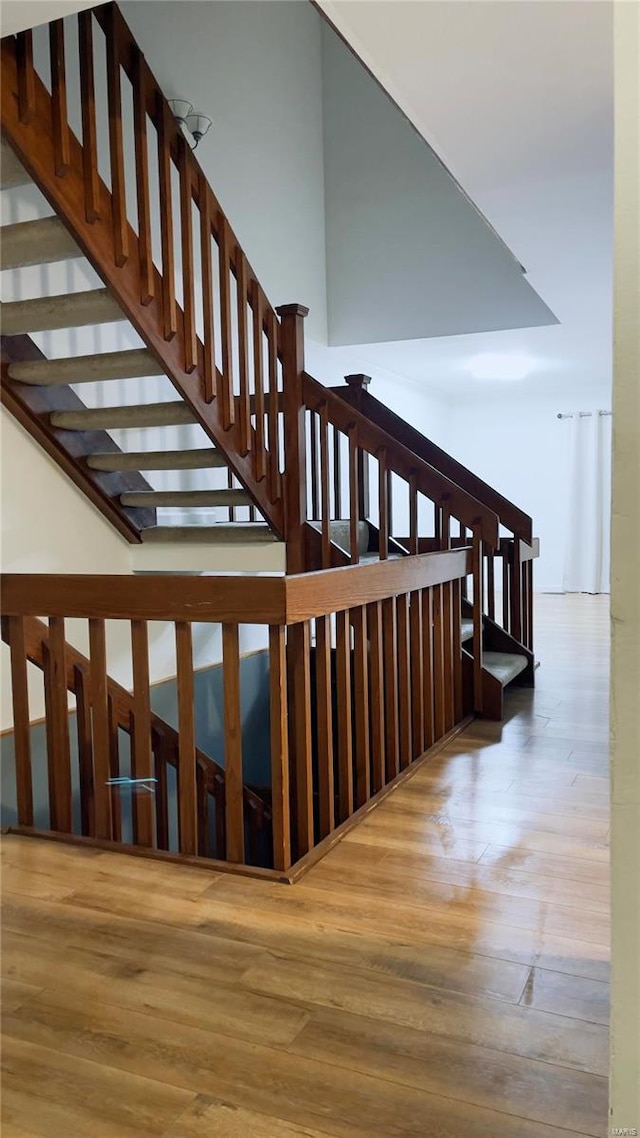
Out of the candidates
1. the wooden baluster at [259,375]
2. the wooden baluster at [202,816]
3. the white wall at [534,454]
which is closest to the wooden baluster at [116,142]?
the wooden baluster at [259,375]

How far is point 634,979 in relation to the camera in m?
0.72

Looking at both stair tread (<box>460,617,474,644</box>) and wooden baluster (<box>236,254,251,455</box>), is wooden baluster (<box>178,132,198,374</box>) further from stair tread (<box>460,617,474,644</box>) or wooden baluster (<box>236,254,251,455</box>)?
stair tread (<box>460,617,474,644</box>)

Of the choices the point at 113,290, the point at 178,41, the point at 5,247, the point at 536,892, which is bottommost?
the point at 536,892

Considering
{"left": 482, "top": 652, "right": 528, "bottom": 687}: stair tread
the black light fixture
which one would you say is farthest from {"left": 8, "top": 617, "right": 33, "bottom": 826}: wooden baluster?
the black light fixture

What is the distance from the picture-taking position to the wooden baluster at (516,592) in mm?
4391

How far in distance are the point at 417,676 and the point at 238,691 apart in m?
1.19

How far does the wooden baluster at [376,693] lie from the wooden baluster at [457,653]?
775 mm

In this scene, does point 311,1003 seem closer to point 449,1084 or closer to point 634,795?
point 449,1084

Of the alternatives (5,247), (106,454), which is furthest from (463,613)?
(5,247)

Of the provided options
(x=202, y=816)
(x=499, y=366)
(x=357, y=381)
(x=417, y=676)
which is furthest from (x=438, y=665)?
(x=499, y=366)

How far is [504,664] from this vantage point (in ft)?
13.4

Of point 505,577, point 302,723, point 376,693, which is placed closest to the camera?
point 302,723

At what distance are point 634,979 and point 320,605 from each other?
5.16ft

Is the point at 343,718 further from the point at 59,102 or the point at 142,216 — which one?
the point at 59,102
